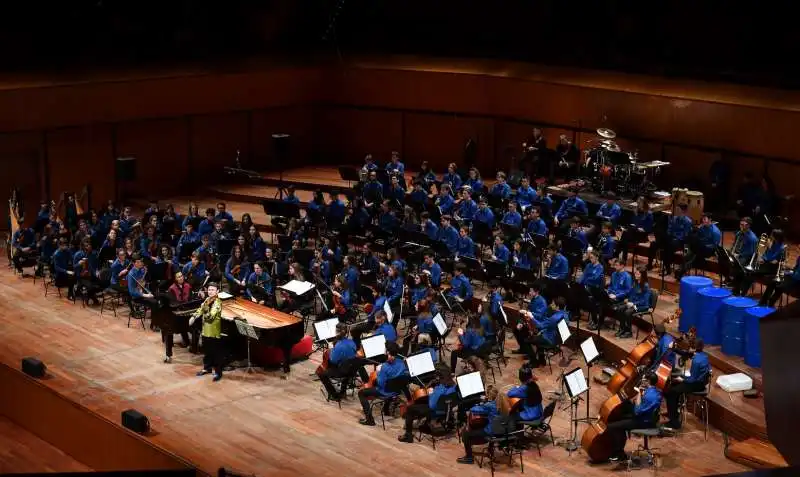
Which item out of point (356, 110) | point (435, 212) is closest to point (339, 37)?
point (356, 110)

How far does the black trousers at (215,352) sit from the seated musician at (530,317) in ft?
11.9

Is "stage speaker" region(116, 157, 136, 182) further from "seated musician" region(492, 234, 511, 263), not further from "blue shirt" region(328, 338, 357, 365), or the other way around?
"blue shirt" region(328, 338, 357, 365)

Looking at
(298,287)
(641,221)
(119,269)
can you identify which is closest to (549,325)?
(298,287)

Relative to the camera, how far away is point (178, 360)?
14.2 m

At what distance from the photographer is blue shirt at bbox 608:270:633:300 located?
45.5 feet

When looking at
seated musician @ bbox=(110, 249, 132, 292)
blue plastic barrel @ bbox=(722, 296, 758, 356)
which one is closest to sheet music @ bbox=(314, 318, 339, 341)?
seated musician @ bbox=(110, 249, 132, 292)

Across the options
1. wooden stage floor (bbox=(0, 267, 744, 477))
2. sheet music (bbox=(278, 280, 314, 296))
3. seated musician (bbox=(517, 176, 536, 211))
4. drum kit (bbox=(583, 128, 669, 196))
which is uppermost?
drum kit (bbox=(583, 128, 669, 196))

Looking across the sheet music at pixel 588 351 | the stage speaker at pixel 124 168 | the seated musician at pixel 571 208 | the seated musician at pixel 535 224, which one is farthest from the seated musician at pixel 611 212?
the stage speaker at pixel 124 168

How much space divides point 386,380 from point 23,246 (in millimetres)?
8026

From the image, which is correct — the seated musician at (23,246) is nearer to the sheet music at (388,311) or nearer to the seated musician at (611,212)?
the sheet music at (388,311)

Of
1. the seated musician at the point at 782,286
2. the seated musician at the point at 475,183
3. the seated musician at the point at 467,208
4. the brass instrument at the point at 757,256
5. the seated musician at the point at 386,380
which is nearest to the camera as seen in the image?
the seated musician at the point at 386,380

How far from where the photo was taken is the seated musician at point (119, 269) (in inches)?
613

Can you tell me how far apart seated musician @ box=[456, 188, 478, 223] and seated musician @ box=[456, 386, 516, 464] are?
238 inches

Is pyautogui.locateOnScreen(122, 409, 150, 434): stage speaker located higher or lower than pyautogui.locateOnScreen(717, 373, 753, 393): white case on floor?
lower
